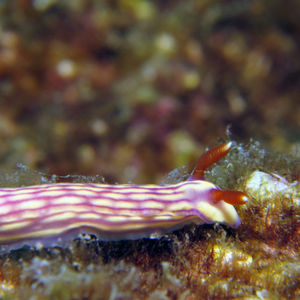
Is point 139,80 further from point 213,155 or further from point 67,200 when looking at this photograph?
point 67,200

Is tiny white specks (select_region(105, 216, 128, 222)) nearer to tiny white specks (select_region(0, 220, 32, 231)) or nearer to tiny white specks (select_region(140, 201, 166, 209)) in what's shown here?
tiny white specks (select_region(140, 201, 166, 209))

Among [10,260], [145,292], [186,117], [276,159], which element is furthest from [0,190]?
[186,117]

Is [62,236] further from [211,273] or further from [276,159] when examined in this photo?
[276,159]

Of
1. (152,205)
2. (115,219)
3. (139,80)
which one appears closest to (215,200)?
(152,205)

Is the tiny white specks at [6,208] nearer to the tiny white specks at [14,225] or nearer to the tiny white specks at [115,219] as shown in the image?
the tiny white specks at [14,225]

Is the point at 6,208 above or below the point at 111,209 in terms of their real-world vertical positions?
above

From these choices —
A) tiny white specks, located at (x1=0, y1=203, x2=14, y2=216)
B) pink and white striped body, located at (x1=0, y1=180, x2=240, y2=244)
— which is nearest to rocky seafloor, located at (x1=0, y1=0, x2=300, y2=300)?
pink and white striped body, located at (x1=0, y1=180, x2=240, y2=244)

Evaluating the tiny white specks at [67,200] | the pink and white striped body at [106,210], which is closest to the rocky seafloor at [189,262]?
the pink and white striped body at [106,210]

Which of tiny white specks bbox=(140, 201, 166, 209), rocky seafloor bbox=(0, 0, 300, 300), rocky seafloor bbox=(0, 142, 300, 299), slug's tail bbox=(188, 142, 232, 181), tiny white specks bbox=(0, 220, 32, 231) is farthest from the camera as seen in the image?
rocky seafloor bbox=(0, 0, 300, 300)
